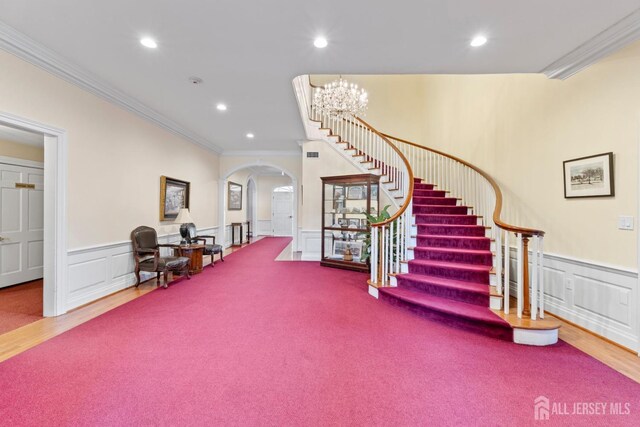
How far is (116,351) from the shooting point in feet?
7.85

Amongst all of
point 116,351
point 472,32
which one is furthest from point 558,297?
point 116,351

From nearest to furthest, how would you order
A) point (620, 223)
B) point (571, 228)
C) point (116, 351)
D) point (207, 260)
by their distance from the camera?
point (116, 351)
point (620, 223)
point (571, 228)
point (207, 260)

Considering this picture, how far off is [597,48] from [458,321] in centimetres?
288

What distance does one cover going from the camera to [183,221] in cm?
521

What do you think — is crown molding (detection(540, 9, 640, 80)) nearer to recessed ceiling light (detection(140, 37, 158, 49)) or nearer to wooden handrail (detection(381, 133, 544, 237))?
wooden handrail (detection(381, 133, 544, 237))

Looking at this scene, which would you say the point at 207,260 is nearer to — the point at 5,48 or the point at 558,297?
the point at 5,48

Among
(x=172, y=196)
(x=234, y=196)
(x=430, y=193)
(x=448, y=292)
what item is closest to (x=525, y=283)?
(x=448, y=292)

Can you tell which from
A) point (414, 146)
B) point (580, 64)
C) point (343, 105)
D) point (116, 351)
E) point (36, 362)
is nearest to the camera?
point (36, 362)

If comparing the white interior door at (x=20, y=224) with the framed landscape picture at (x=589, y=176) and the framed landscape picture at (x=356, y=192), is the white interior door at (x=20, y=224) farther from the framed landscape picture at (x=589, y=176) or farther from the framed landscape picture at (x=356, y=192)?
the framed landscape picture at (x=589, y=176)

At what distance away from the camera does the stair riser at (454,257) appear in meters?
3.79

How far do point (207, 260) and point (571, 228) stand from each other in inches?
258

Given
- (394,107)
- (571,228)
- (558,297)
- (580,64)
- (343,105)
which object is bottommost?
(558,297)

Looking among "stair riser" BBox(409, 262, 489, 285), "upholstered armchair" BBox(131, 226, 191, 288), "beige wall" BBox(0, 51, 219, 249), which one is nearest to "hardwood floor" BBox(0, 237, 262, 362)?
"upholstered armchair" BBox(131, 226, 191, 288)

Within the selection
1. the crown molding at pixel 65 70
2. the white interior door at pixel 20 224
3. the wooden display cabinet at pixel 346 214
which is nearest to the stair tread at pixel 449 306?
the wooden display cabinet at pixel 346 214
